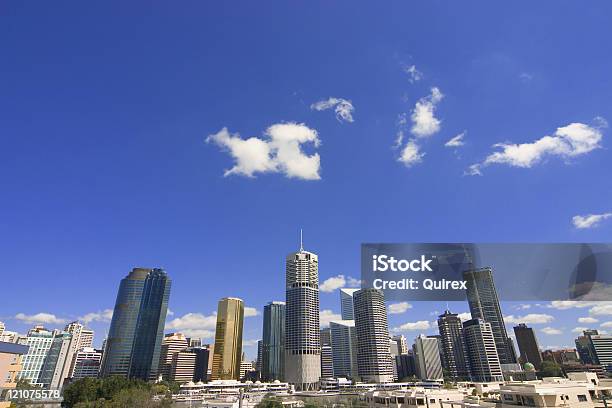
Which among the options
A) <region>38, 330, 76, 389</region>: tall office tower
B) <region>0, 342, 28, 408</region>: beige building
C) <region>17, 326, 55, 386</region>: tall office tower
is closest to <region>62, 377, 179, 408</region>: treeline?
<region>0, 342, 28, 408</region>: beige building

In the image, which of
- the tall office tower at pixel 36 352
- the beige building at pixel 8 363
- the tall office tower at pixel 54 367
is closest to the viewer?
the beige building at pixel 8 363

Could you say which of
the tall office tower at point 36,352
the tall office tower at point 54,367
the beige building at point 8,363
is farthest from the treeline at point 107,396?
the tall office tower at point 54,367

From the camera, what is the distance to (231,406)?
76875 millimetres

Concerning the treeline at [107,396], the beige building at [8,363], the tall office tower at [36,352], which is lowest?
the treeline at [107,396]

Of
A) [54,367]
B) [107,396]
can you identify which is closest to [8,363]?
[107,396]

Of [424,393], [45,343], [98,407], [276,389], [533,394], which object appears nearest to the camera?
[533,394]

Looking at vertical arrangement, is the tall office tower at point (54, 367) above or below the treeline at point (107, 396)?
above

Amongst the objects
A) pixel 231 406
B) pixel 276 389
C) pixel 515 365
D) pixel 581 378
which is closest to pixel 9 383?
pixel 231 406

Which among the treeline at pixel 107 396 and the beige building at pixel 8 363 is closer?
the beige building at pixel 8 363

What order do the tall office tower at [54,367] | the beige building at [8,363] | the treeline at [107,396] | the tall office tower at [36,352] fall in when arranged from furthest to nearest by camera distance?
1. the tall office tower at [54,367]
2. the tall office tower at [36,352]
3. the treeline at [107,396]
4. the beige building at [8,363]

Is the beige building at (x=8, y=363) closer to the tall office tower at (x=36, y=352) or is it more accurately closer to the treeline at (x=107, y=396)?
the treeline at (x=107, y=396)

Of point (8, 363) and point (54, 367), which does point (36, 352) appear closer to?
point (54, 367)

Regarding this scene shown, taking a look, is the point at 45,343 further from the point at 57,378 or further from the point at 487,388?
the point at 487,388

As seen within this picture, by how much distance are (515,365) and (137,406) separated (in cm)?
20336
